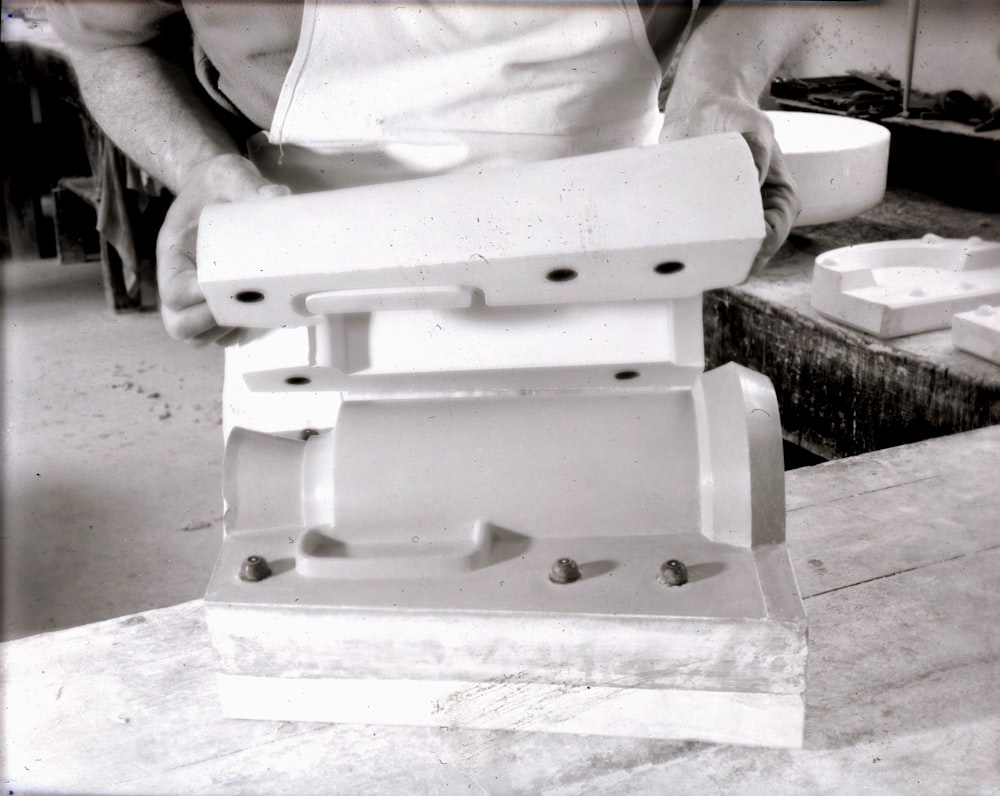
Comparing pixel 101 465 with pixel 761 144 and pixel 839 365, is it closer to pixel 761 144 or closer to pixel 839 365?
pixel 839 365

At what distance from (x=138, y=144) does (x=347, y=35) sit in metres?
0.28

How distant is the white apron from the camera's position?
3.29 feet

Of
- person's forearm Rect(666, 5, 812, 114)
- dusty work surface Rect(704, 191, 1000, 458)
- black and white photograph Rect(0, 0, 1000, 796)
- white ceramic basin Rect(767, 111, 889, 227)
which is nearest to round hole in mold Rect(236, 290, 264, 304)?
black and white photograph Rect(0, 0, 1000, 796)

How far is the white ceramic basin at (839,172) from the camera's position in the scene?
2127mm

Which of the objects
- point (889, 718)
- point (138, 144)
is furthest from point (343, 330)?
point (889, 718)

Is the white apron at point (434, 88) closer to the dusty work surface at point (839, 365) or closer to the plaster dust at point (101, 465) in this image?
the dusty work surface at point (839, 365)

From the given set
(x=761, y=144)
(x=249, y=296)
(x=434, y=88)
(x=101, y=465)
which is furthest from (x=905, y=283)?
(x=101, y=465)

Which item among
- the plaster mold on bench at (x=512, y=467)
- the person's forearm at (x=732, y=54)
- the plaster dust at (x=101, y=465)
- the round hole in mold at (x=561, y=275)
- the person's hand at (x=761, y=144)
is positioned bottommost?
the plaster dust at (x=101, y=465)

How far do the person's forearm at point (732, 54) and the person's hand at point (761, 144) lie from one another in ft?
0.12

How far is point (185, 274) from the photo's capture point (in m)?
0.93

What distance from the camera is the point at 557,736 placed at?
85 cm

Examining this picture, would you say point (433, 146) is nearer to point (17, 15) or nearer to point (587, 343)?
point (587, 343)

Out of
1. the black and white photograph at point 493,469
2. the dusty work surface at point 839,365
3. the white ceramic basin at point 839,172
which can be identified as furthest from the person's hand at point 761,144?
the white ceramic basin at point 839,172

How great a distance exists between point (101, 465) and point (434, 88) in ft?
7.48
